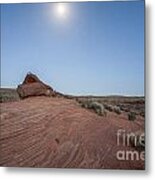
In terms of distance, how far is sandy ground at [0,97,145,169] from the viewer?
5.12 feet

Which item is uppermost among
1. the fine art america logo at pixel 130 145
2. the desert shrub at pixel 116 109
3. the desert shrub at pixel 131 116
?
the desert shrub at pixel 116 109

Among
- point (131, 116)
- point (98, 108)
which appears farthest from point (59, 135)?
point (131, 116)

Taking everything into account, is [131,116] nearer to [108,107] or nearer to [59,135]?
[108,107]

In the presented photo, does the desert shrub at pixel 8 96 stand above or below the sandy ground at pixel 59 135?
above

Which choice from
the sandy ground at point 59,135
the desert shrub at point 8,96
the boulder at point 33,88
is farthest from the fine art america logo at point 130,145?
the desert shrub at point 8,96

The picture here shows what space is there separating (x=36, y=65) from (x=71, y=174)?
19.4 inches

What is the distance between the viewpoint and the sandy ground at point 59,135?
1561 millimetres

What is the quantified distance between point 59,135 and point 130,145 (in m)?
0.30

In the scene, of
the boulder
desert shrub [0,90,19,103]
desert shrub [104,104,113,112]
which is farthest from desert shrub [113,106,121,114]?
desert shrub [0,90,19,103]

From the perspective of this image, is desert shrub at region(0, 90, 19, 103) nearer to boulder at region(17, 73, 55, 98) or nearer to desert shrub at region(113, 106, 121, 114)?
boulder at region(17, 73, 55, 98)

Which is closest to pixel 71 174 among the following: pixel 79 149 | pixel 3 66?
pixel 79 149

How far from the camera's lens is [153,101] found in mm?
1552

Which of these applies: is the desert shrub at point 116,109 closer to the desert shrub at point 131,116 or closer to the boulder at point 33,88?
the desert shrub at point 131,116

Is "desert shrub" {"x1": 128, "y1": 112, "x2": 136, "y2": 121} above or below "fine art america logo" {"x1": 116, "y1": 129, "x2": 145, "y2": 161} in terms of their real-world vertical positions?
above
